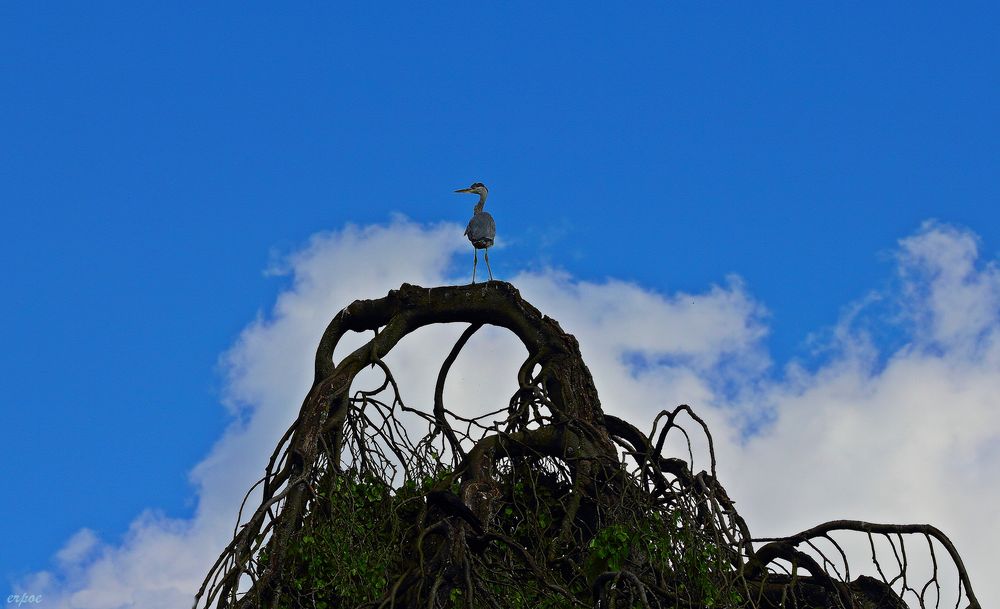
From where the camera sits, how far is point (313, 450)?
322 inches

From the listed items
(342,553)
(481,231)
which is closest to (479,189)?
(481,231)

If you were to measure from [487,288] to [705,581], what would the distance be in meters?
2.96

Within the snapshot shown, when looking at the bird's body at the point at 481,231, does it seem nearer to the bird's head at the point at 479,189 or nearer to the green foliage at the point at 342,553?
the bird's head at the point at 479,189

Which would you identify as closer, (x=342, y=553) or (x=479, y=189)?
(x=342, y=553)

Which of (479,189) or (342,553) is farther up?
(479,189)

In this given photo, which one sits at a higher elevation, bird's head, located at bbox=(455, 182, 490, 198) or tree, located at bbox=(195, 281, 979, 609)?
bird's head, located at bbox=(455, 182, 490, 198)

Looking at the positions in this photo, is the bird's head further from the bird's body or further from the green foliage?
the green foliage

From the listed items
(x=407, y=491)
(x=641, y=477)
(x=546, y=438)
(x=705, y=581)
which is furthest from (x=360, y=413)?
(x=705, y=581)

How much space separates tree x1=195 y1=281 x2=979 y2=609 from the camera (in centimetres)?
709

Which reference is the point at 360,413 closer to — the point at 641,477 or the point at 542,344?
the point at 542,344

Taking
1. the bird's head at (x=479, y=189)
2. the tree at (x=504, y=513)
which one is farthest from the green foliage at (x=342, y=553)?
the bird's head at (x=479, y=189)

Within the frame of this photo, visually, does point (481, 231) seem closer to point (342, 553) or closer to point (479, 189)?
point (479, 189)

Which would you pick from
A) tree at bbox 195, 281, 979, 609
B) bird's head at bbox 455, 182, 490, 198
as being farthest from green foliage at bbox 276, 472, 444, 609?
bird's head at bbox 455, 182, 490, 198

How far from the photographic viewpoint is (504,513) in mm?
8562
